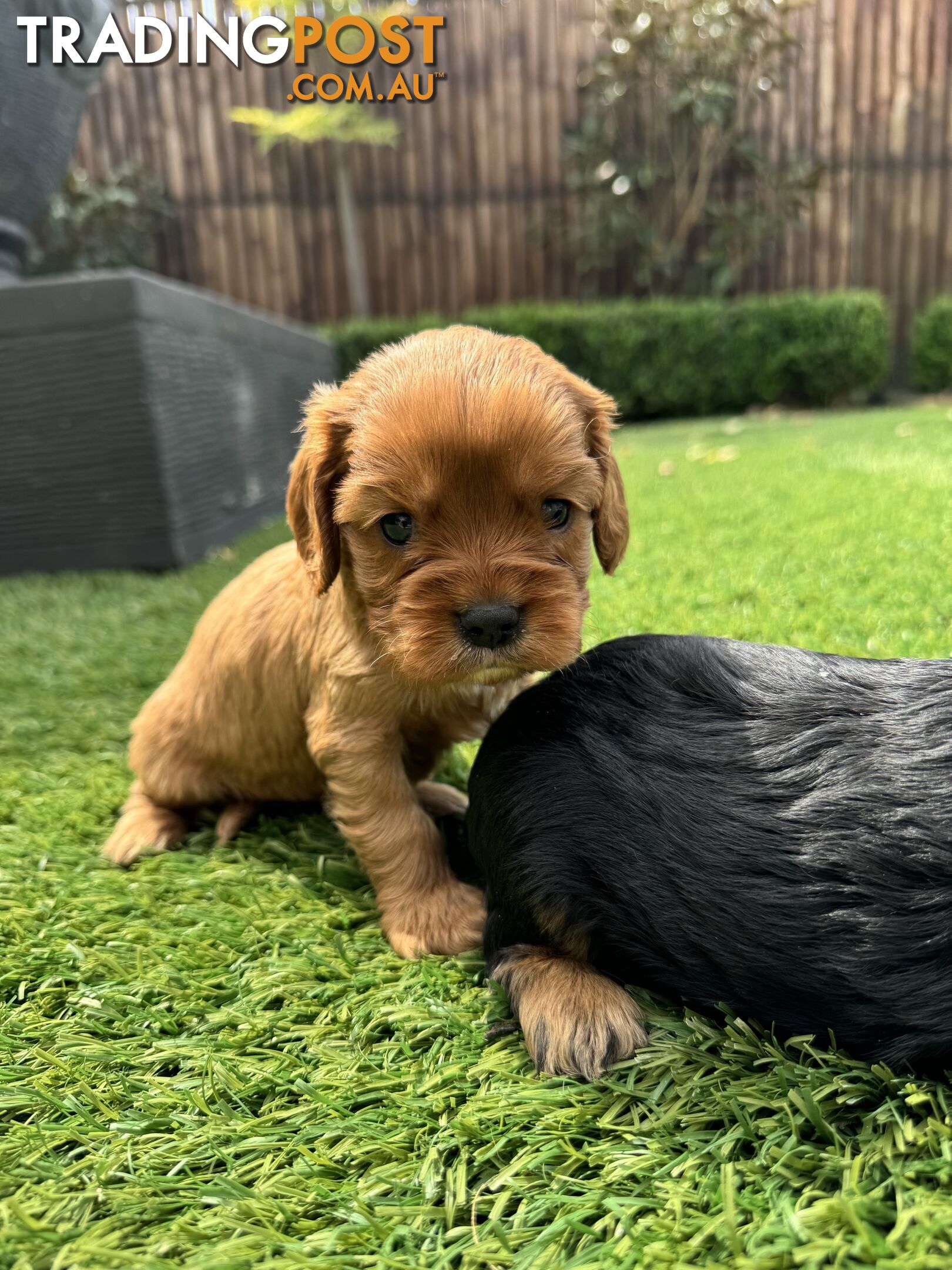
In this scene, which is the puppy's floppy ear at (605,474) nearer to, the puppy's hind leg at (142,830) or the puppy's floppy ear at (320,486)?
the puppy's floppy ear at (320,486)

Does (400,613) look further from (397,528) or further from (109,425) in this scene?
(109,425)

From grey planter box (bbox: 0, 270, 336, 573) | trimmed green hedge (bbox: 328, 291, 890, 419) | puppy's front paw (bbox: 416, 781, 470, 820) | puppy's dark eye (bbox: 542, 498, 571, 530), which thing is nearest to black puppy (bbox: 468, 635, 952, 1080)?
puppy's dark eye (bbox: 542, 498, 571, 530)

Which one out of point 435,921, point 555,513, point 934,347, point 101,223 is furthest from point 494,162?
point 435,921

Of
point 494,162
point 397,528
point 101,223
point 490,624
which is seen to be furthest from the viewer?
point 494,162

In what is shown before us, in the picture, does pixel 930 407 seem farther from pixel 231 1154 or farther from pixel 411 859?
pixel 231 1154

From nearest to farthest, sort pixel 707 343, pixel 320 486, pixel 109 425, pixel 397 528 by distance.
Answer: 1. pixel 397 528
2. pixel 320 486
3. pixel 109 425
4. pixel 707 343

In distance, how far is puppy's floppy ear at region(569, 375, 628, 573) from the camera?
68.1 inches

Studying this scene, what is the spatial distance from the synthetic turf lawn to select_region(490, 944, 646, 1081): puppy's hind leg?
3 centimetres

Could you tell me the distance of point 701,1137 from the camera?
118cm

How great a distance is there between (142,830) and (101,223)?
488 inches

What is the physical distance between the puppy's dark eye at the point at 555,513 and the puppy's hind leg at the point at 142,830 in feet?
4.15

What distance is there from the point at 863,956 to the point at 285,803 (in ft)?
5.33

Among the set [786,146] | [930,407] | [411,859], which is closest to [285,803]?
[411,859]

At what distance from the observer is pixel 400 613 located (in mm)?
1533
